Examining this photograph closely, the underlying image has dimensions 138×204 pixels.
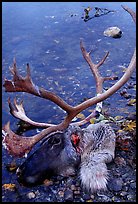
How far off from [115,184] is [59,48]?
4132 mm

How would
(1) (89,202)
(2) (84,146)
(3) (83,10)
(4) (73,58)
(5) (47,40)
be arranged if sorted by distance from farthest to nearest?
1. (3) (83,10)
2. (5) (47,40)
3. (4) (73,58)
4. (2) (84,146)
5. (1) (89,202)

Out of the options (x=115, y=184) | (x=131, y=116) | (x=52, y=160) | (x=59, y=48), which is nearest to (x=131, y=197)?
(x=115, y=184)

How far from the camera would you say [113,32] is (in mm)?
8523

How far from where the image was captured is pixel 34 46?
26.4ft

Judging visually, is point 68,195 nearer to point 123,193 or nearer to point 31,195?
point 31,195

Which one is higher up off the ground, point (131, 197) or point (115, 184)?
point (115, 184)

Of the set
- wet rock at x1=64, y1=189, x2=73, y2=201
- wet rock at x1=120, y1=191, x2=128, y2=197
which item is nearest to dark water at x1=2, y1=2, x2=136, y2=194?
wet rock at x1=64, y1=189, x2=73, y2=201

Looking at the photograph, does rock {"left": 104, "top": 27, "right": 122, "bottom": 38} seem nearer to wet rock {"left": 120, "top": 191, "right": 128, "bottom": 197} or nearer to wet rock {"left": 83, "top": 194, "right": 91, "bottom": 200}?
wet rock {"left": 120, "top": 191, "right": 128, "bottom": 197}

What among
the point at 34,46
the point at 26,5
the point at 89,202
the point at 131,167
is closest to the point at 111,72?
the point at 34,46

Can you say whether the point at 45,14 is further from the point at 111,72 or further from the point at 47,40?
the point at 111,72

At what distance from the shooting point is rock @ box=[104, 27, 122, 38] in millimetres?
8453

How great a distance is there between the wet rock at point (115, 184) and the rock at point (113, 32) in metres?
4.57

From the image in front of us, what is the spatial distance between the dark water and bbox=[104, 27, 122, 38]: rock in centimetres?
11

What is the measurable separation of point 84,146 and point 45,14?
5.64m
